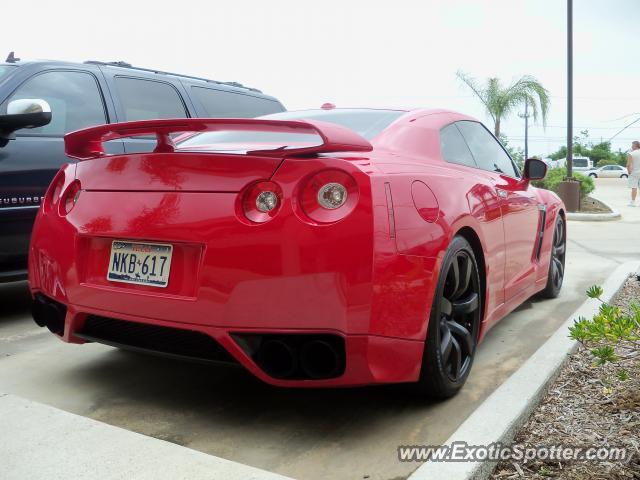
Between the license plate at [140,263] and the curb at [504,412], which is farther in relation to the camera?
the license plate at [140,263]

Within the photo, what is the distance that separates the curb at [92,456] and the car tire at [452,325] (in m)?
0.96

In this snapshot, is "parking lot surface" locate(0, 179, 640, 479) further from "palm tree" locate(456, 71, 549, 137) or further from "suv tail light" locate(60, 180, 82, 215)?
"palm tree" locate(456, 71, 549, 137)

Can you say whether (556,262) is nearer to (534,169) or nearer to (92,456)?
(534,169)

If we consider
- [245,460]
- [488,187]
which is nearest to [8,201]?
[245,460]

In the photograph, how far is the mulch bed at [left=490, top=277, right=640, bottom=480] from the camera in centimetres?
227

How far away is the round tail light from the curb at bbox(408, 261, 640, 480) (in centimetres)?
102

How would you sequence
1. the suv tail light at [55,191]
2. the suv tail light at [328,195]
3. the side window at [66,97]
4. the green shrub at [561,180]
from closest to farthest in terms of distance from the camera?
the suv tail light at [328,195], the suv tail light at [55,191], the side window at [66,97], the green shrub at [561,180]

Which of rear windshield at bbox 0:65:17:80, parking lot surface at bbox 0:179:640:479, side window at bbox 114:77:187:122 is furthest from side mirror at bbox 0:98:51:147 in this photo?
parking lot surface at bbox 0:179:640:479

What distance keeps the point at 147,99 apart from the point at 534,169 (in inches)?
123

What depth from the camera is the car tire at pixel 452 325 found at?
106 inches

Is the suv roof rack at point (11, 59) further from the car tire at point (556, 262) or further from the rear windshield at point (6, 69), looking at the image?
the car tire at point (556, 262)

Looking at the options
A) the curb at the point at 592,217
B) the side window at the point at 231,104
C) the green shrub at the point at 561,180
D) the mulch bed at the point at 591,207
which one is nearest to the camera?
the side window at the point at 231,104

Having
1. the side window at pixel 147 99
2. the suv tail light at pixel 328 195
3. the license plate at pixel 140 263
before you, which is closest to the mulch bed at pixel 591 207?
the side window at pixel 147 99

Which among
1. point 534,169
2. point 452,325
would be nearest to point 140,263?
point 452,325
